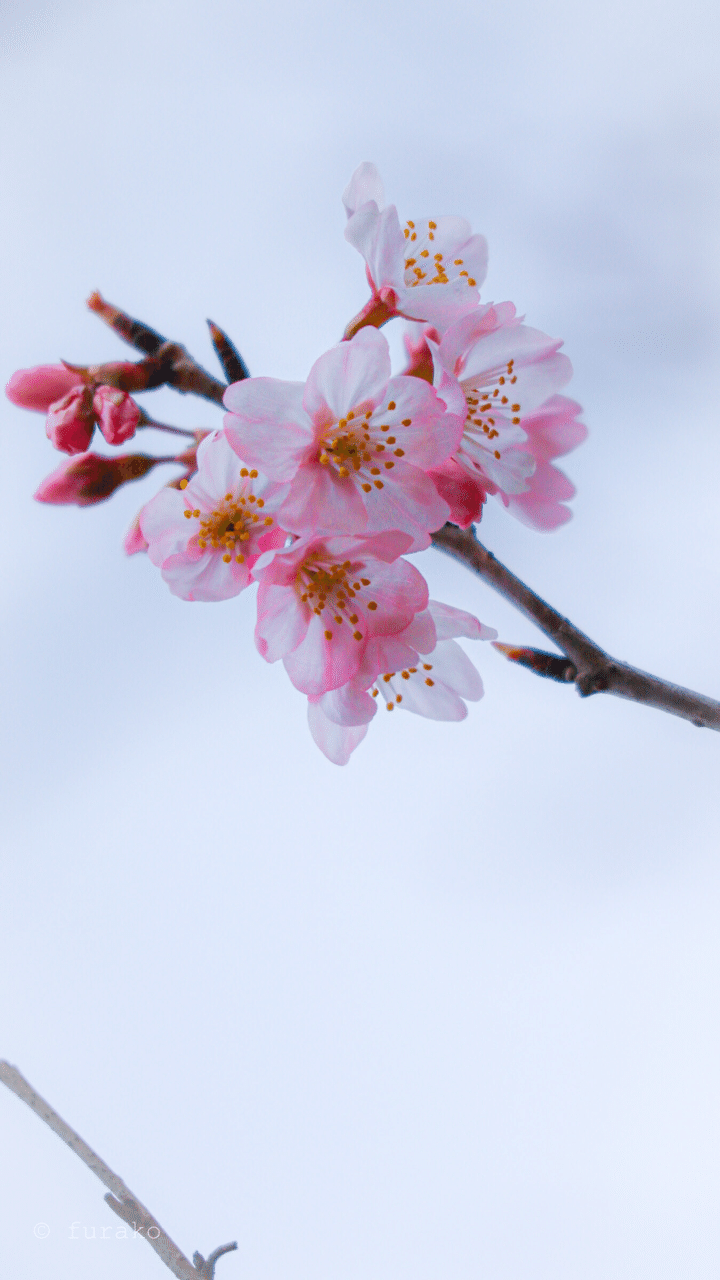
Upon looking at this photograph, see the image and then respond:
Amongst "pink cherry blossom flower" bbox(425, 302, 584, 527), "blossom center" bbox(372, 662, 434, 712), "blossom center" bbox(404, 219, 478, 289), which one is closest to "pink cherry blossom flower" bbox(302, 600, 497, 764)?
"blossom center" bbox(372, 662, 434, 712)

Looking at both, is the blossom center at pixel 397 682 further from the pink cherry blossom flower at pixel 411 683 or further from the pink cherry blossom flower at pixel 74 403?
A: the pink cherry blossom flower at pixel 74 403

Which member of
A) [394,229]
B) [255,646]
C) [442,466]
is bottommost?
[255,646]

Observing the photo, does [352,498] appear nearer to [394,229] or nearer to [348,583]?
[348,583]

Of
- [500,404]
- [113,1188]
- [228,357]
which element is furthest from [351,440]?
[113,1188]

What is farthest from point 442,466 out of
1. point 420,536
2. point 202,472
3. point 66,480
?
point 66,480

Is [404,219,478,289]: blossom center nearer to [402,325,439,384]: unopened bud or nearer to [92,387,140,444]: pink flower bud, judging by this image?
[402,325,439,384]: unopened bud

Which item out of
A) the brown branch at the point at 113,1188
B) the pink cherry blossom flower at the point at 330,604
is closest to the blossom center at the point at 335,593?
the pink cherry blossom flower at the point at 330,604
